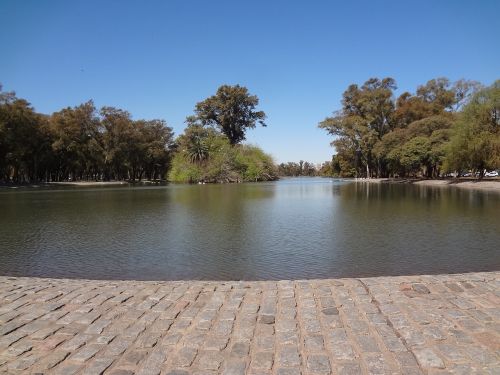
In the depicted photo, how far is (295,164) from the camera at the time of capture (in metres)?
190

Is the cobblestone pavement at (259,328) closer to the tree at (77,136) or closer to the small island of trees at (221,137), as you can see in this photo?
the small island of trees at (221,137)

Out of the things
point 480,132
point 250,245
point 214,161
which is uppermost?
point 480,132

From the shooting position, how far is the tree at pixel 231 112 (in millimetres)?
82438

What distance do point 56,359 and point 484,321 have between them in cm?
514

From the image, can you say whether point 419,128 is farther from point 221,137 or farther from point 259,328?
point 259,328

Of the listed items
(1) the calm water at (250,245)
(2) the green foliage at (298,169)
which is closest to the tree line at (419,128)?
(1) the calm water at (250,245)

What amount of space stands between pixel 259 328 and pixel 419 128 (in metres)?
65.3

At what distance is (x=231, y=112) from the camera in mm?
83312

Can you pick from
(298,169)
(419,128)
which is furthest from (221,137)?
(298,169)

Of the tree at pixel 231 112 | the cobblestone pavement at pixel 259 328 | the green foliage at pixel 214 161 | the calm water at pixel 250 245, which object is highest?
the tree at pixel 231 112

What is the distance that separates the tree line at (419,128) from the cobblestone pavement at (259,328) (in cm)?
4486

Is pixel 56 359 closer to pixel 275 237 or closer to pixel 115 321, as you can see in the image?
pixel 115 321

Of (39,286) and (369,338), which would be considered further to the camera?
(39,286)

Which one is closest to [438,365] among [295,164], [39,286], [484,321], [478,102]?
[484,321]
